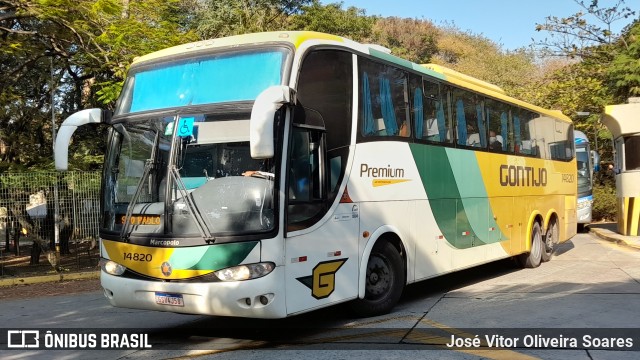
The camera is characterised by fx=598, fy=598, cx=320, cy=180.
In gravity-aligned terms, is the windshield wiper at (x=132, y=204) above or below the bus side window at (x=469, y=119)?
below

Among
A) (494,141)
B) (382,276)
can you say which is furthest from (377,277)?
(494,141)

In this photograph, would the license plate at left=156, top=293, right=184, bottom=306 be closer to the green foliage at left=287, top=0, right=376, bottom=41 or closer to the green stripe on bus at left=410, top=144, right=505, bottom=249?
the green stripe on bus at left=410, top=144, right=505, bottom=249

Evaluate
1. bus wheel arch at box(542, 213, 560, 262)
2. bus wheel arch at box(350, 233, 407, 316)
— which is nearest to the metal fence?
bus wheel arch at box(350, 233, 407, 316)

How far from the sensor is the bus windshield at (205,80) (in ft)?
21.8

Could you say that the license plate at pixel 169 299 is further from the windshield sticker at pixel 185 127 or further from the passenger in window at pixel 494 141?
the passenger in window at pixel 494 141

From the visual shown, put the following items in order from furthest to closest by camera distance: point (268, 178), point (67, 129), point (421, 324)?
point (421, 324), point (67, 129), point (268, 178)

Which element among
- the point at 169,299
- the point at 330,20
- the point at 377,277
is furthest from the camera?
the point at 330,20

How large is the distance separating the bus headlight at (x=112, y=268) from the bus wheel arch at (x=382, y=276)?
294cm

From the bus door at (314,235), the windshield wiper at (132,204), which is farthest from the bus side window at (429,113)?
the windshield wiper at (132,204)

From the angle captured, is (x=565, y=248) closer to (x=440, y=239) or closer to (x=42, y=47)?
(x=440, y=239)

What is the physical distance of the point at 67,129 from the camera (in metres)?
7.03

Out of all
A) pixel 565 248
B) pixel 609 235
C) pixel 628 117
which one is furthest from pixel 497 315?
pixel 609 235

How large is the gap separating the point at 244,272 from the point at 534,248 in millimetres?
9000

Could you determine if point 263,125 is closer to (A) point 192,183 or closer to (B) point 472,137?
(A) point 192,183
